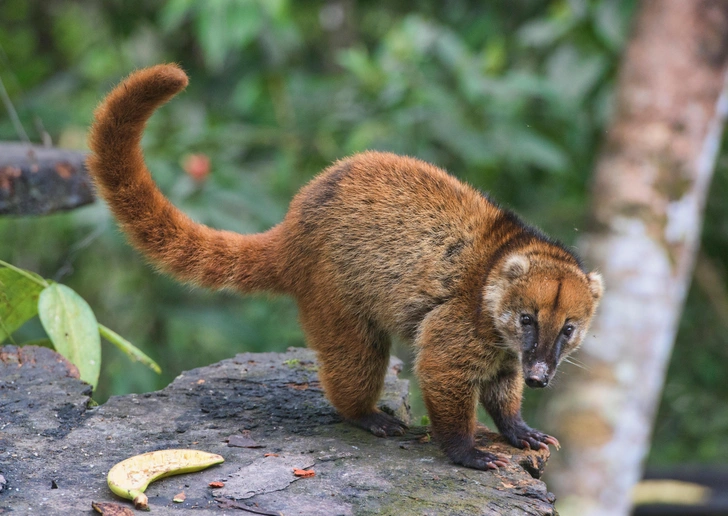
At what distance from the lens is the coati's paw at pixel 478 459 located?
317cm

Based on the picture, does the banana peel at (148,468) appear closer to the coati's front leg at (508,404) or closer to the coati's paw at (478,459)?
the coati's paw at (478,459)

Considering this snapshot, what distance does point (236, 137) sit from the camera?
6562 mm

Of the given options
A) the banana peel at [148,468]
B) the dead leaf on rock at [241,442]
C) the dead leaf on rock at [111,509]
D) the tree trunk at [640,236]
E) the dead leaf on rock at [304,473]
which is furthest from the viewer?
the tree trunk at [640,236]

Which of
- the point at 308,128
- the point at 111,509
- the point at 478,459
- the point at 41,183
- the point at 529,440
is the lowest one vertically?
the point at 111,509

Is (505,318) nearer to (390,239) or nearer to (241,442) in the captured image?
(390,239)

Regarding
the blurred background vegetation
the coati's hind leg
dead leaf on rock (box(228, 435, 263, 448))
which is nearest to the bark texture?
the blurred background vegetation

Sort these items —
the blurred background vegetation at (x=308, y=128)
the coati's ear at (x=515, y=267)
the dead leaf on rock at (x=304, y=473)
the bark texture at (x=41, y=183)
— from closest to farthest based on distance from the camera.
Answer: the dead leaf on rock at (x=304, y=473) → the coati's ear at (x=515, y=267) → the bark texture at (x=41, y=183) → the blurred background vegetation at (x=308, y=128)

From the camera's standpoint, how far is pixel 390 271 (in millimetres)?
3551

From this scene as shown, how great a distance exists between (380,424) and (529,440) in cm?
62

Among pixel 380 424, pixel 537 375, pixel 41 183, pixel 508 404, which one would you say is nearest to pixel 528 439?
pixel 508 404

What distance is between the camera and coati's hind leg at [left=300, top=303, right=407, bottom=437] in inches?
138

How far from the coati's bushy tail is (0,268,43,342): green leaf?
54 cm

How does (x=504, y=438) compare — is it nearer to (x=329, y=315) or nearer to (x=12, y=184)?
(x=329, y=315)

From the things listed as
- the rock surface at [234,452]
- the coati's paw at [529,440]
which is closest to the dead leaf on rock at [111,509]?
the rock surface at [234,452]
